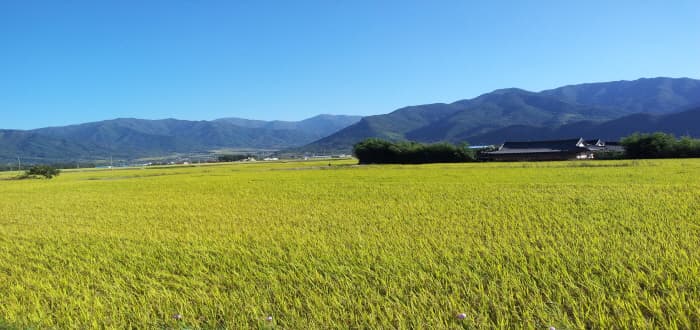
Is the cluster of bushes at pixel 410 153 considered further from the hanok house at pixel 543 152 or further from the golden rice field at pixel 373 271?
the golden rice field at pixel 373 271

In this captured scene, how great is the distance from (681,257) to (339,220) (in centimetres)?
613

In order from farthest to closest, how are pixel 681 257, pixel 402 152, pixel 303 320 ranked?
pixel 402 152, pixel 681 257, pixel 303 320

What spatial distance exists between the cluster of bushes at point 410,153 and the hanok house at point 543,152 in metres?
4.53

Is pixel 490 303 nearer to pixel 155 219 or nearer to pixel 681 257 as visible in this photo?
pixel 681 257

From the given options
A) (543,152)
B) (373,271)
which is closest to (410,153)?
(543,152)

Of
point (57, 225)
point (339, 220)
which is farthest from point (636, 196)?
point (57, 225)

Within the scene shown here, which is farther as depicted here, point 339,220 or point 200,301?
point 339,220

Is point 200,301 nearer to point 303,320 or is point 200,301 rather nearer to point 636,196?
point 303,320

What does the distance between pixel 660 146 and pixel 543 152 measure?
1302 centimetres

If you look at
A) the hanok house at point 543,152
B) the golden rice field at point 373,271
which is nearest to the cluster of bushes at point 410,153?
the hanok house at point 543,152

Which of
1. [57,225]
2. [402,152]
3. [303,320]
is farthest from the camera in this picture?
[402,152]

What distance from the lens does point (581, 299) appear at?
12.3 ft

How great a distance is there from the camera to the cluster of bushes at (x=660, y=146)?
41000 mm

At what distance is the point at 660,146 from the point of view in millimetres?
43156
